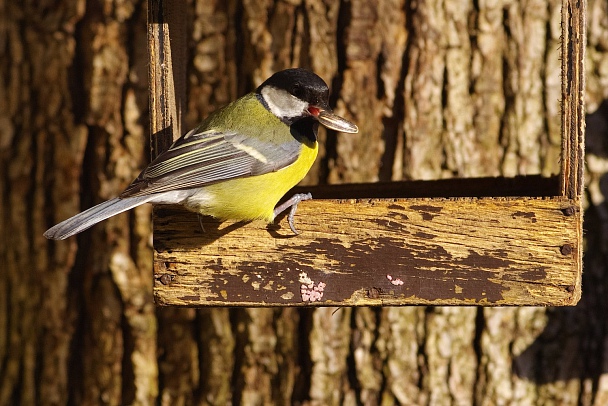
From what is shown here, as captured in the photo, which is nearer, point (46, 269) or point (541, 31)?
point (541, 31)

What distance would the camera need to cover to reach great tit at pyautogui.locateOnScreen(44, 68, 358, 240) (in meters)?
2.37

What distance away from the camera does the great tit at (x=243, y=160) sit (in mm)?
2371

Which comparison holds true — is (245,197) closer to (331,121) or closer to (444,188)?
(331,121)

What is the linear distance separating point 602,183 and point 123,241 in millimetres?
2286

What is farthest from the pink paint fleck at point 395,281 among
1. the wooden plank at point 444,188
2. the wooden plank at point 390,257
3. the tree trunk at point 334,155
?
the tree trunk at point 334,155

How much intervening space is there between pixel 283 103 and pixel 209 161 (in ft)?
1.50

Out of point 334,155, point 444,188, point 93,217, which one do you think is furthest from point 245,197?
point 334,155

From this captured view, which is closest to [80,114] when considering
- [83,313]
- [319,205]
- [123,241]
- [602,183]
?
[123,241]

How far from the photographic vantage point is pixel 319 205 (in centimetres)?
235

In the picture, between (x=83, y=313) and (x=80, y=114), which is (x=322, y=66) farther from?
(x=83, y=313)

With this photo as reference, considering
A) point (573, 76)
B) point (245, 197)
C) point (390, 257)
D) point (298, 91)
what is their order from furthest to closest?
point (298, 91) < point (245, 197) < point (390, 257) < point (573, 76)

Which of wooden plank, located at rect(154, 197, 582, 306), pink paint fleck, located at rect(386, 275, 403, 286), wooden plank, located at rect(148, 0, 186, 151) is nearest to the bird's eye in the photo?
wooden plank, located at rect(148, 0, 186, 151)

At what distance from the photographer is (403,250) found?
230 cm

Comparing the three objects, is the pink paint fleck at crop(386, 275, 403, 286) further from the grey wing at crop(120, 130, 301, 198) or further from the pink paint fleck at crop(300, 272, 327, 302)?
the grey wing at crop(120, 130, 301, 198)
